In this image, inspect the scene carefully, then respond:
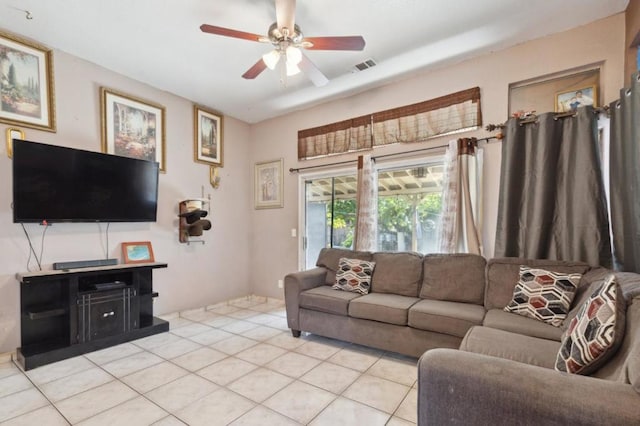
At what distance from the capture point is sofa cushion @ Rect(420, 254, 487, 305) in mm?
2721

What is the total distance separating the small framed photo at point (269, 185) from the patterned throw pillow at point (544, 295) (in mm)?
3197

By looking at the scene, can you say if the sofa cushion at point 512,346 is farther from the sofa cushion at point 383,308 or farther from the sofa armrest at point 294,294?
the sofa armrest at point 294,294

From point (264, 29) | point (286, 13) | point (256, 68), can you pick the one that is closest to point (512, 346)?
point (286, 13)

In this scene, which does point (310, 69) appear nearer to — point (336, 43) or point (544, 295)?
point (336, 43)

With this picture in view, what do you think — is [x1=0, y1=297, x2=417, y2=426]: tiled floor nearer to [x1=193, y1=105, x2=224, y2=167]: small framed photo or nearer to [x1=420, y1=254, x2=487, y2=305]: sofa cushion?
[x1=420, y1=254, x2=487, y2=305]: sofa cushion

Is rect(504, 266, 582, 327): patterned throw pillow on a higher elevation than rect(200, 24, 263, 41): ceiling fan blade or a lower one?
lower

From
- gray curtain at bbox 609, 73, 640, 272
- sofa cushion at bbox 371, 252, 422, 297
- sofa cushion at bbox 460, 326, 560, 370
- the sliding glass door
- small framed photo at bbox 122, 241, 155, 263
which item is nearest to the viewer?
sofa cushion at bbox 460, 326, 560, 370

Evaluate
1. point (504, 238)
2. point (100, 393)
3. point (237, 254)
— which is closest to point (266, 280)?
point (237, 254)

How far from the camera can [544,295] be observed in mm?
2201

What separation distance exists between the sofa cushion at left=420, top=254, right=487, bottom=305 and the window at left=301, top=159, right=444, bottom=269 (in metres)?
0.47

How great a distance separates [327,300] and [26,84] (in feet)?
11.4

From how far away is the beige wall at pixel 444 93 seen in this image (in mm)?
2527

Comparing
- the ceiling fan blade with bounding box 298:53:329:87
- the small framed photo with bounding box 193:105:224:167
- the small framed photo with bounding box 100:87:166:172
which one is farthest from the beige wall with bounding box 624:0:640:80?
the small framed photo with bounding box 100:87:166:172

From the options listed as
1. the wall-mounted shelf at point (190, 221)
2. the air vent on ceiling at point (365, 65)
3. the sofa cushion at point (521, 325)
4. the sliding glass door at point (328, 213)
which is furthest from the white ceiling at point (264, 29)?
the sofa cushion at point (521, 325)
